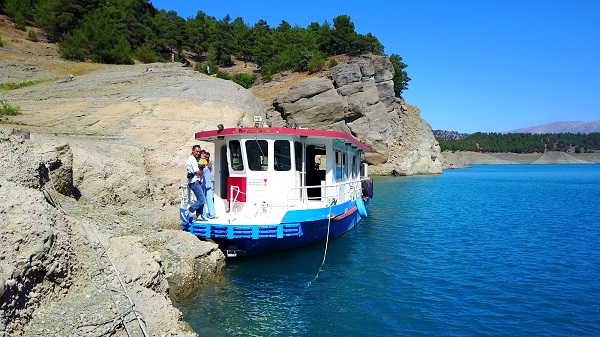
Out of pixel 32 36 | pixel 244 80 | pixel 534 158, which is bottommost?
pixel 534 158

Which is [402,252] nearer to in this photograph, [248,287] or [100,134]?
[248,287]

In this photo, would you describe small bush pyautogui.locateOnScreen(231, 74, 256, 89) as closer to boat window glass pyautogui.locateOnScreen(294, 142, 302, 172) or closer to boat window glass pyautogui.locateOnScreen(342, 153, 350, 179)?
boat window glass pyautogui.locateOnScreen(342, 153, 350, 179)

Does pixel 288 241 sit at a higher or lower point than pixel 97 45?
lower

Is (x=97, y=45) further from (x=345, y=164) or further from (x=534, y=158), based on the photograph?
(x=534, y=158)

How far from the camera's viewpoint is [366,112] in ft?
177

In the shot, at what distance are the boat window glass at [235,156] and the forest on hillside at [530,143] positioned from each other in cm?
17477

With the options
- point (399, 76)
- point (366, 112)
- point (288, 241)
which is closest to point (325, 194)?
point (288, 241)

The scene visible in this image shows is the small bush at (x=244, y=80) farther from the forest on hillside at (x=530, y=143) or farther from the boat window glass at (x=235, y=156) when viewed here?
the forest on hillside at (x=530, y=143)

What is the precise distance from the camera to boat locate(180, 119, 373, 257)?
36.7 ft

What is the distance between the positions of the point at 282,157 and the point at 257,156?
744 mm

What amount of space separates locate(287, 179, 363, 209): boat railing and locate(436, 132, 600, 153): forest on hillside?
6710 inches

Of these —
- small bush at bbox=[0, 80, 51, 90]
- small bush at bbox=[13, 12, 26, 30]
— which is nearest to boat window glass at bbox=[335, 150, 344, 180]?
small bush at bbox=[0, 80, 51, 90]

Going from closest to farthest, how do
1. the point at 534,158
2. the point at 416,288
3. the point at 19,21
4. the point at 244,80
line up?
1. the point at 416,288
2. the point at 19,21
3. the point at 244,80
4. the point at 534,158

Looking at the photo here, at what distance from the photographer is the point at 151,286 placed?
738cm
